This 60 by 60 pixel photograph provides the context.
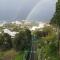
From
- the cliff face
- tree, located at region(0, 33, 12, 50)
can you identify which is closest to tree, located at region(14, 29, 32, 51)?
tree, located at region(0, 33, 12, 50)

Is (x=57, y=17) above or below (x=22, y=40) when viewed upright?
above


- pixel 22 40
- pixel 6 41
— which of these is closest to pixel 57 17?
pixel 22 40

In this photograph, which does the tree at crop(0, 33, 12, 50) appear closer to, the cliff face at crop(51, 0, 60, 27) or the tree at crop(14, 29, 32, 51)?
the tree at crop(14, 29, 32, 51)

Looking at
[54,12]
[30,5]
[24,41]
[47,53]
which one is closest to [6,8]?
[30,5]

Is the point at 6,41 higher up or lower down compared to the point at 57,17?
lower down

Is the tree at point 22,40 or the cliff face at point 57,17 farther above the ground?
the cliff face at point 57,17

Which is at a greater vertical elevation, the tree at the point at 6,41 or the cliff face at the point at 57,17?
the cliff face at the point at 57,17

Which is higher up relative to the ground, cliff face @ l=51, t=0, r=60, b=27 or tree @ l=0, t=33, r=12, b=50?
cliff face @ l=51, t=0, r=60, b=27

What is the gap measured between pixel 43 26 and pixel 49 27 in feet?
0.30

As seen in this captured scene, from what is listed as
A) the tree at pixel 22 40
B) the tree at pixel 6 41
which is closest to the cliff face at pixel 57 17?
the tree at pixel 22 40

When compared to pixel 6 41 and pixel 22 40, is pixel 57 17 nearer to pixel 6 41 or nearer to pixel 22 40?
pixel 22 40

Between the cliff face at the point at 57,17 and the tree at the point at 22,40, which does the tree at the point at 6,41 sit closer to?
the tree at the point at 22,40

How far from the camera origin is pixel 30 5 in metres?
2.74

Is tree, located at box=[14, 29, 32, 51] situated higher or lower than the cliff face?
lower
